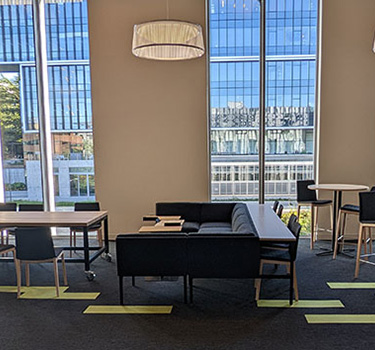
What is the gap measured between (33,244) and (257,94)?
4.27m

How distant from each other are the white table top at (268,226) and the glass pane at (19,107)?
13.3 feet

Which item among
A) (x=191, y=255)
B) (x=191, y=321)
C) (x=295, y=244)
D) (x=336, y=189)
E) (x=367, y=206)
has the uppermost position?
(x=336, y=189)

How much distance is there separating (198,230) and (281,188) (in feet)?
6.61

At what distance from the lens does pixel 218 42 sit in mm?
5781

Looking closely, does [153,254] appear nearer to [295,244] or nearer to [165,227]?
[165,227]

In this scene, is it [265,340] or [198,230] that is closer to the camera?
[265,340]

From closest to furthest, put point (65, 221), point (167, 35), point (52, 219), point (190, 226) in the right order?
1. point (167, 35)
2. point (65, 221)
3. point (52, 219)
4. point (190, 226)

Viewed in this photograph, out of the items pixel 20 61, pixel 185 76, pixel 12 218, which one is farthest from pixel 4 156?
pixel 185 76

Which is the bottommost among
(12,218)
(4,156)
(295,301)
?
(295,301)

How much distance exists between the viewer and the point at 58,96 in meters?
6.07

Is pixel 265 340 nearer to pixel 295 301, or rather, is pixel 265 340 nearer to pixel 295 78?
pixel 295 301

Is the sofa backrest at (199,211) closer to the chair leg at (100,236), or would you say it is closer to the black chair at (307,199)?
the chair leg at (100,236)

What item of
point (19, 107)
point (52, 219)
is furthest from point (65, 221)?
point (19, 107)

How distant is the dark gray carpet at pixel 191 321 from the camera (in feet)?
9.17
